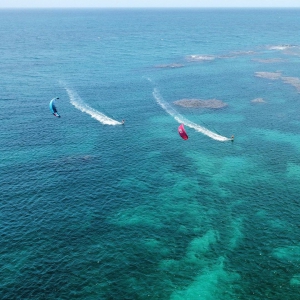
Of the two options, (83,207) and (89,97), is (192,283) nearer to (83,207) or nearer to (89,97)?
(83,207)

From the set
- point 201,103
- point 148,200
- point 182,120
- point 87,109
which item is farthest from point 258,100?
point 148,200

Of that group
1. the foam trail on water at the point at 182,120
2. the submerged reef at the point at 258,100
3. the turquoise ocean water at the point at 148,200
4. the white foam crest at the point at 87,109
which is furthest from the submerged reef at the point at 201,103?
the white foam crest at the point at 87,109

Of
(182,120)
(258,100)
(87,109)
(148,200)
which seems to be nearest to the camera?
(148,200)

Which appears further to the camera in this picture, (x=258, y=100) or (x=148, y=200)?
(x=258, y=100)

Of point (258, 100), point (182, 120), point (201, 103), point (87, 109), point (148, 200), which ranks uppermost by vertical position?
point (201, 103)

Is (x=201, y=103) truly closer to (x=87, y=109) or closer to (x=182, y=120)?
(x=182, y=120)

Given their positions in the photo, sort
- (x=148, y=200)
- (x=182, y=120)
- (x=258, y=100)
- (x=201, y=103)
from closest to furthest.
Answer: (x=148, y=200)
(x=182, y=120)
(x=201, y=103)
(x=258, y=100)

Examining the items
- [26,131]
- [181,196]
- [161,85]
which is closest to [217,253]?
[181,196]
